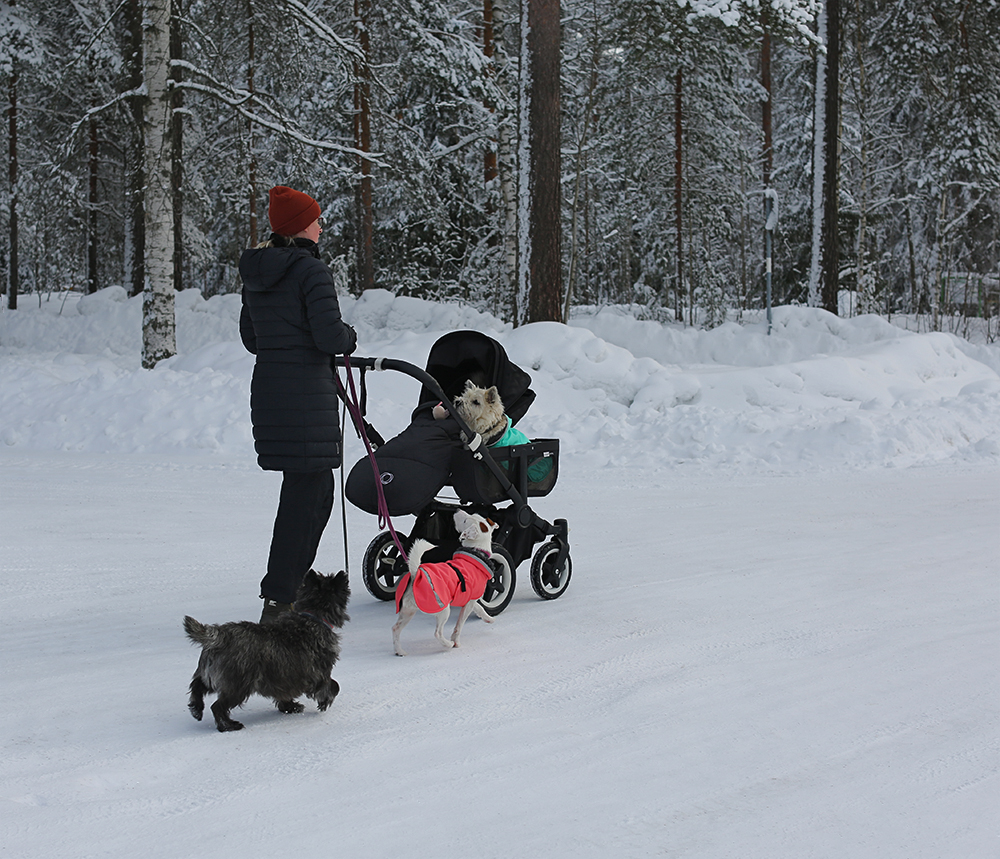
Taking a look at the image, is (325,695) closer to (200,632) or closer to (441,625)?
(200,632)

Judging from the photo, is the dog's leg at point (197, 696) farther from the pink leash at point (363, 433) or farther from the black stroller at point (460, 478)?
the black stroller at point (460, 478)

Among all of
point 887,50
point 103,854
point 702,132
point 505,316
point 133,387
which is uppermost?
point 887,50

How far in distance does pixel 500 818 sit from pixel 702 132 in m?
23.1

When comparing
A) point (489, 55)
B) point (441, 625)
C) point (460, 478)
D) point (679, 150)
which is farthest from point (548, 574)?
point (679, 150)

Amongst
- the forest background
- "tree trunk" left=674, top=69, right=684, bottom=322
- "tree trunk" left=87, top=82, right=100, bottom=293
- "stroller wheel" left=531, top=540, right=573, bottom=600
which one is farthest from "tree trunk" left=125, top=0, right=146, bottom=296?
"tree trunk" left=674, top=69, right=684, bottom=322

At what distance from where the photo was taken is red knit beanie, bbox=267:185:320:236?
4.32 meters

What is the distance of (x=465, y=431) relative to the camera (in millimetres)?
4789

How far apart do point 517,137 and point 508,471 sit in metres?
11.1

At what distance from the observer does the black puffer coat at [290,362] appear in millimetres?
4246

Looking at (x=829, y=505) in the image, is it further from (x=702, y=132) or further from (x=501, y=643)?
(x=702, y=132)

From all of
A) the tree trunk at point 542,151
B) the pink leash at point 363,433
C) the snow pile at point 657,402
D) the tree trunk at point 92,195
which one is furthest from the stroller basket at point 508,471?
the tree trunk at point 92,195

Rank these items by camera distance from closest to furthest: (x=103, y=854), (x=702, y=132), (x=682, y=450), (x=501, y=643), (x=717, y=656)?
(x=103, y=854), (x=717, y=656), (x=501, y=643), (x=682, y=450), (x=702, y=132)

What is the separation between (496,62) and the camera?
64.6ft

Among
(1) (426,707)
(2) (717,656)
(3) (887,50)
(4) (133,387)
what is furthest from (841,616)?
(3) (887,50)
